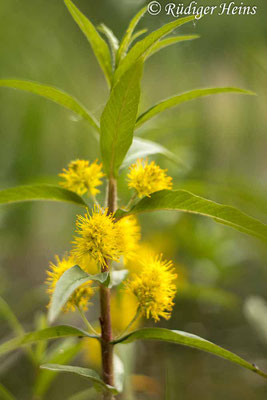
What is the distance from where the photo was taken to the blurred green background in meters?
0.85

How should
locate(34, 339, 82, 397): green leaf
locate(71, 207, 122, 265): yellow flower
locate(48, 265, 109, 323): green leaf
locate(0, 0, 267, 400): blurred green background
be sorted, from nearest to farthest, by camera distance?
locate(48, 265, 109, 323): green leaf < locate(71, 207, 122, 265): yellow flower < locate(34, 339, 82, 397): green leaf < locate(0, 0, 267, 400): blurred green background

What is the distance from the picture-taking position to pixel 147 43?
1.04 feet

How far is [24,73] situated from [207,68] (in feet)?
1.78

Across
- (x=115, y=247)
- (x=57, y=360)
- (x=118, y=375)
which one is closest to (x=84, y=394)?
(x=57, y=360)

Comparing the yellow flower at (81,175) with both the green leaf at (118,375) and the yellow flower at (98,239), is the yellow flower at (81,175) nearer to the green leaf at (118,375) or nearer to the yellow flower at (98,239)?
the yellow flower at (98,239)

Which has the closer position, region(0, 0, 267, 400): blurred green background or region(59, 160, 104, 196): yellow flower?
region(59, 160, 104, 196): yellow flower

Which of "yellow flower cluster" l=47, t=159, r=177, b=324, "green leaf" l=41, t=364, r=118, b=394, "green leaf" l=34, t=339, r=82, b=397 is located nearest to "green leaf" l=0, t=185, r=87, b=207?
"yellow flower cluster" l=47, t=159, r=177, b=324

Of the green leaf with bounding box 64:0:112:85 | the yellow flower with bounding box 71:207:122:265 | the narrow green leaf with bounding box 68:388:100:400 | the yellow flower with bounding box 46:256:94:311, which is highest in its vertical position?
the green leaf with bounding box 64:0:112:85

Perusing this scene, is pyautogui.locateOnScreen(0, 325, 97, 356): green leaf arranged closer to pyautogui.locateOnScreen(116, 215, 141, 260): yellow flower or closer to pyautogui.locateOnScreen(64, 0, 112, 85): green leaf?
pyautogui.locateOnScreen(116, 215, 141, 260): yellow flower

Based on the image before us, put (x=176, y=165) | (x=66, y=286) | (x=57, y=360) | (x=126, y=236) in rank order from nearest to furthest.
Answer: (x=66, y=286) → (x=126, y=236) → (x=57, y=360) → (x=176, y=165)

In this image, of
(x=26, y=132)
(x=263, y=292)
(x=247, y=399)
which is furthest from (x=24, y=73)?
(x=247, y=399)

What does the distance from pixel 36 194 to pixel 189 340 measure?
0.17 meters

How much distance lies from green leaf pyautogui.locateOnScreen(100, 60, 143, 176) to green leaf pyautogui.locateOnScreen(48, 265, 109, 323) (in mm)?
101

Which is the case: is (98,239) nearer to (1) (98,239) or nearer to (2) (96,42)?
(1) (98,239)
